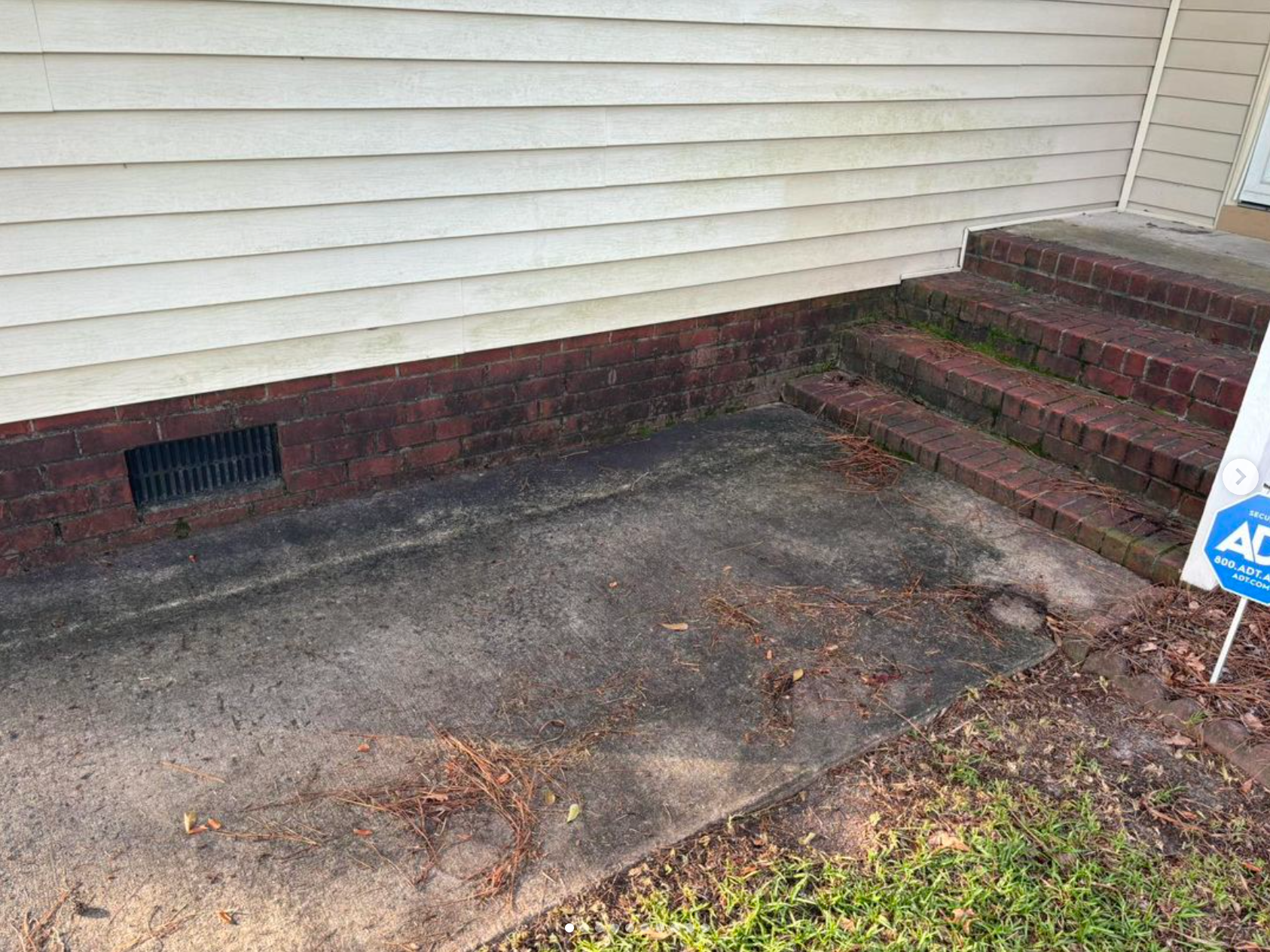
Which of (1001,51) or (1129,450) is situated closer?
(1129,450)

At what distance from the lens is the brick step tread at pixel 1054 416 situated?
355 cm

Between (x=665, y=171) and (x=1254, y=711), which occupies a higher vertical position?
(x=665, y=171)

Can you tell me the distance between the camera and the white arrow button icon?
2779 mm

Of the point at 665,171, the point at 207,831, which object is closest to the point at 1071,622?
the point at 665,171

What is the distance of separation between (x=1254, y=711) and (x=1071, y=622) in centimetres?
55

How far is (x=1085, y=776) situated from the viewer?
254cm

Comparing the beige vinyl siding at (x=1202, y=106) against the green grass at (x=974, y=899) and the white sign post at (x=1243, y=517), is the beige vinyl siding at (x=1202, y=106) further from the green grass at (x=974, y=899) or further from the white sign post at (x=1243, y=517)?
the green grass at (x=974, y=899)

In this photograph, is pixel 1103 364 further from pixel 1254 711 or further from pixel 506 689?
pixel 506 689

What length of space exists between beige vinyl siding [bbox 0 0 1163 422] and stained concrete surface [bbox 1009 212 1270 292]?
0.54 m

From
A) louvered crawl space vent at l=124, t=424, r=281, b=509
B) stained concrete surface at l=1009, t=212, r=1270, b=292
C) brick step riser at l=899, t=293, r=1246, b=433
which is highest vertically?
stained concrete surface at l=1009, t=212, r=1270, b=292

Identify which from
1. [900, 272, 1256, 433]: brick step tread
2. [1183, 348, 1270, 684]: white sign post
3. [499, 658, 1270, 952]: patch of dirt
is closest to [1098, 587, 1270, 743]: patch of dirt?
[1183, 348, 1270, 684]: white sign post

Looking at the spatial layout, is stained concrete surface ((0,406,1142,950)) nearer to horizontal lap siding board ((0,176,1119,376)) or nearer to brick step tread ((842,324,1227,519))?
brick step tread ((842,324,1227,519))

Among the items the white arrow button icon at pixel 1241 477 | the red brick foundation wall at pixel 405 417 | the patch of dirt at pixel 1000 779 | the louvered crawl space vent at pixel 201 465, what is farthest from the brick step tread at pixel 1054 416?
the louvered crawl space vent at pixel 201 465

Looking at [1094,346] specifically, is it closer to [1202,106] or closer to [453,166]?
[1202,106]
